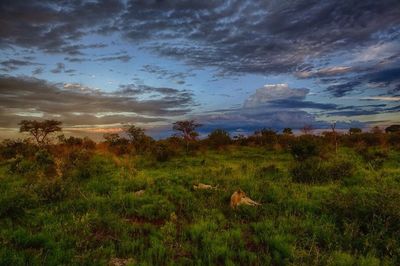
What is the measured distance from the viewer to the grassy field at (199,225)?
7.12 m

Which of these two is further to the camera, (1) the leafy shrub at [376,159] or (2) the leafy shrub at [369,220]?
(1) the leafy shrub at [376,159]

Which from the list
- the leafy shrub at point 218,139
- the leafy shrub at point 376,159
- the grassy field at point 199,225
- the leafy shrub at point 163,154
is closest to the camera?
the grassy field at point 199,225

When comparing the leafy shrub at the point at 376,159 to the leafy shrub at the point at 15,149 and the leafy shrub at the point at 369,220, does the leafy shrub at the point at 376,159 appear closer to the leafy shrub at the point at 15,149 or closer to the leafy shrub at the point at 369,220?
the leafy shrub at the point at 369,220

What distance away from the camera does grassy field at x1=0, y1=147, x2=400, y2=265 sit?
712 centimetres

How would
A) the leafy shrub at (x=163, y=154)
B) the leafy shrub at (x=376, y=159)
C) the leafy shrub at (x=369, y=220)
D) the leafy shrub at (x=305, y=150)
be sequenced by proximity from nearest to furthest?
the leafy shrub at (x=369, y=220) → the leafy shrub at (x=376, y=159) → the leafy shrub at (x=305, y=150) → the leafy shrub at (x=163, y=154)

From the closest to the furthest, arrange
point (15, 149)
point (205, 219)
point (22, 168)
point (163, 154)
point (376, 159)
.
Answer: point (205, 219) → point (22, 168) → point (376, 159) → point (163, 154) → point (15, 149)

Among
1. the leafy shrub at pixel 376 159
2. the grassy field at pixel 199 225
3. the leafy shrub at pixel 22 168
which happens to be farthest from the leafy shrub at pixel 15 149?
the leafy shrub at pixel 376 159

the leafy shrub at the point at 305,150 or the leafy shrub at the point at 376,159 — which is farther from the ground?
the leafy shrub at the point at 305,150

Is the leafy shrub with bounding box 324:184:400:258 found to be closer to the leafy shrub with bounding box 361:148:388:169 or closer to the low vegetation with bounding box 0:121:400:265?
the low vegetation with bounding box 0:121:400:265

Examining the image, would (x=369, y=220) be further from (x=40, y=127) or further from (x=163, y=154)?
(x=40, y=127)

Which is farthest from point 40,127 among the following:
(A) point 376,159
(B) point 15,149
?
(A) point 376,159

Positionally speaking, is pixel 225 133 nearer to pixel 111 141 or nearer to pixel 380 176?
pixel 111 141

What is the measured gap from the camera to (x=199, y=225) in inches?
347

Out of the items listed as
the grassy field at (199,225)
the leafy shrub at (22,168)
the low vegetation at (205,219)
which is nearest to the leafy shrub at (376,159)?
the low vegetation at (205,219)
